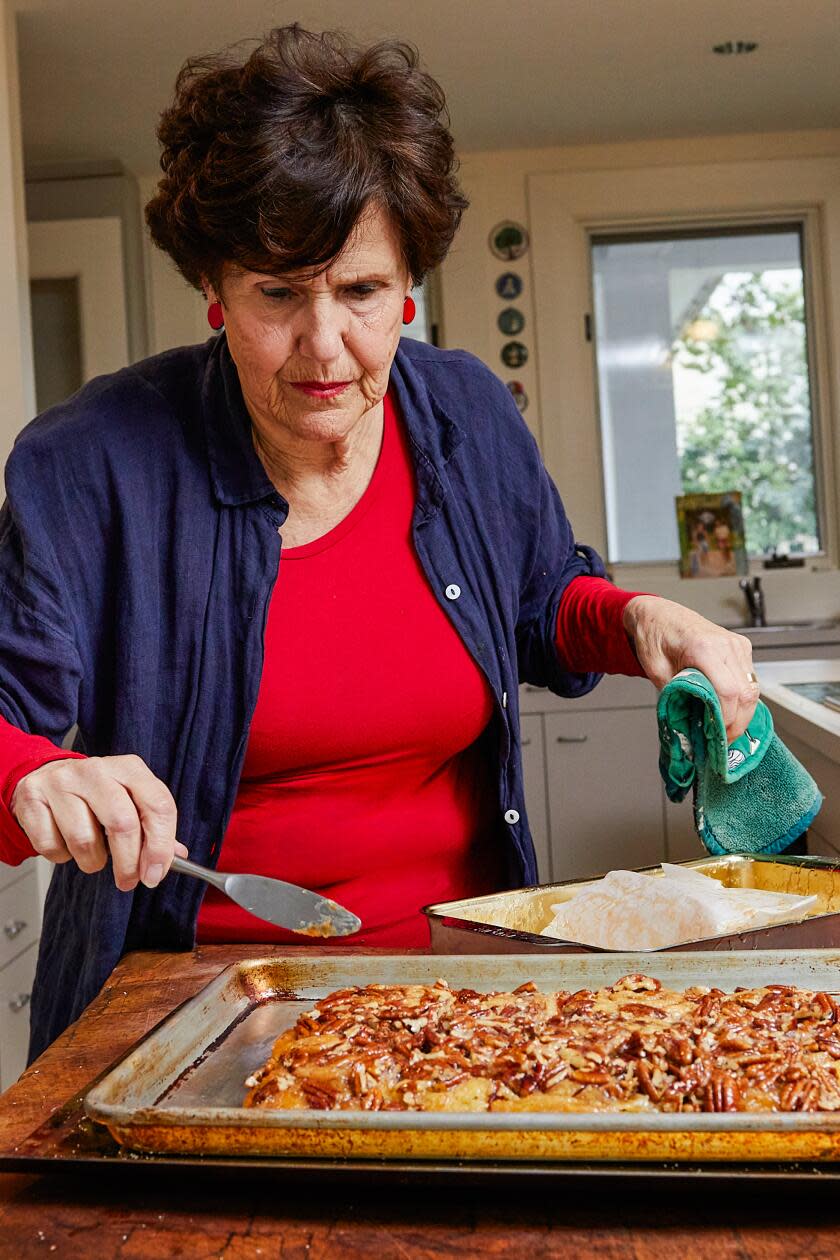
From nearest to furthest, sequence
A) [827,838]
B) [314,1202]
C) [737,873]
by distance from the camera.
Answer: [314,1202] < [737,873] < [827,838]

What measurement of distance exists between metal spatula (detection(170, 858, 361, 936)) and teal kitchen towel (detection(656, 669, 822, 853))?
0.33 metres

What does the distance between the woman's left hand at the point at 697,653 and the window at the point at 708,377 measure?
3.81m

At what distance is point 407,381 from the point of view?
146cm

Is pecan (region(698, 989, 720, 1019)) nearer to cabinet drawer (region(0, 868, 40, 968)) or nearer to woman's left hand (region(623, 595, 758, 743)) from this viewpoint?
woman's left hand (region(623, 595, 758, 743))

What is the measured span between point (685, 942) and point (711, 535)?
404 centimetres

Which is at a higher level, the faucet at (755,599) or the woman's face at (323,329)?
the woman's face at (323,329)

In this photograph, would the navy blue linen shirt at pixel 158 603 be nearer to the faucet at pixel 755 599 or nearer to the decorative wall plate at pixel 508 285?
the faucet at pixel 755 599

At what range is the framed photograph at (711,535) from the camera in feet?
16.0

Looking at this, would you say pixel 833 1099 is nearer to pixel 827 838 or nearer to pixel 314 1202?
pixel 314 1202

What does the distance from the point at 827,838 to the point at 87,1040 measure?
1517 mm


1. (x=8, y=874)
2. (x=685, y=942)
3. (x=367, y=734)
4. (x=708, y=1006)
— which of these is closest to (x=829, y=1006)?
(x=708, y=1006)

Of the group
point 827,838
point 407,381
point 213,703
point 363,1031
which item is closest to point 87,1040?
point 363,1031

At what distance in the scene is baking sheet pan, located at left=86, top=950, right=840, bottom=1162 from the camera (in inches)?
25.5

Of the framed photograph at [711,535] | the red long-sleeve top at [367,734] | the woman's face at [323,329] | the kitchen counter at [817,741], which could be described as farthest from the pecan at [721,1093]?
the framed photograph at [711,535]
